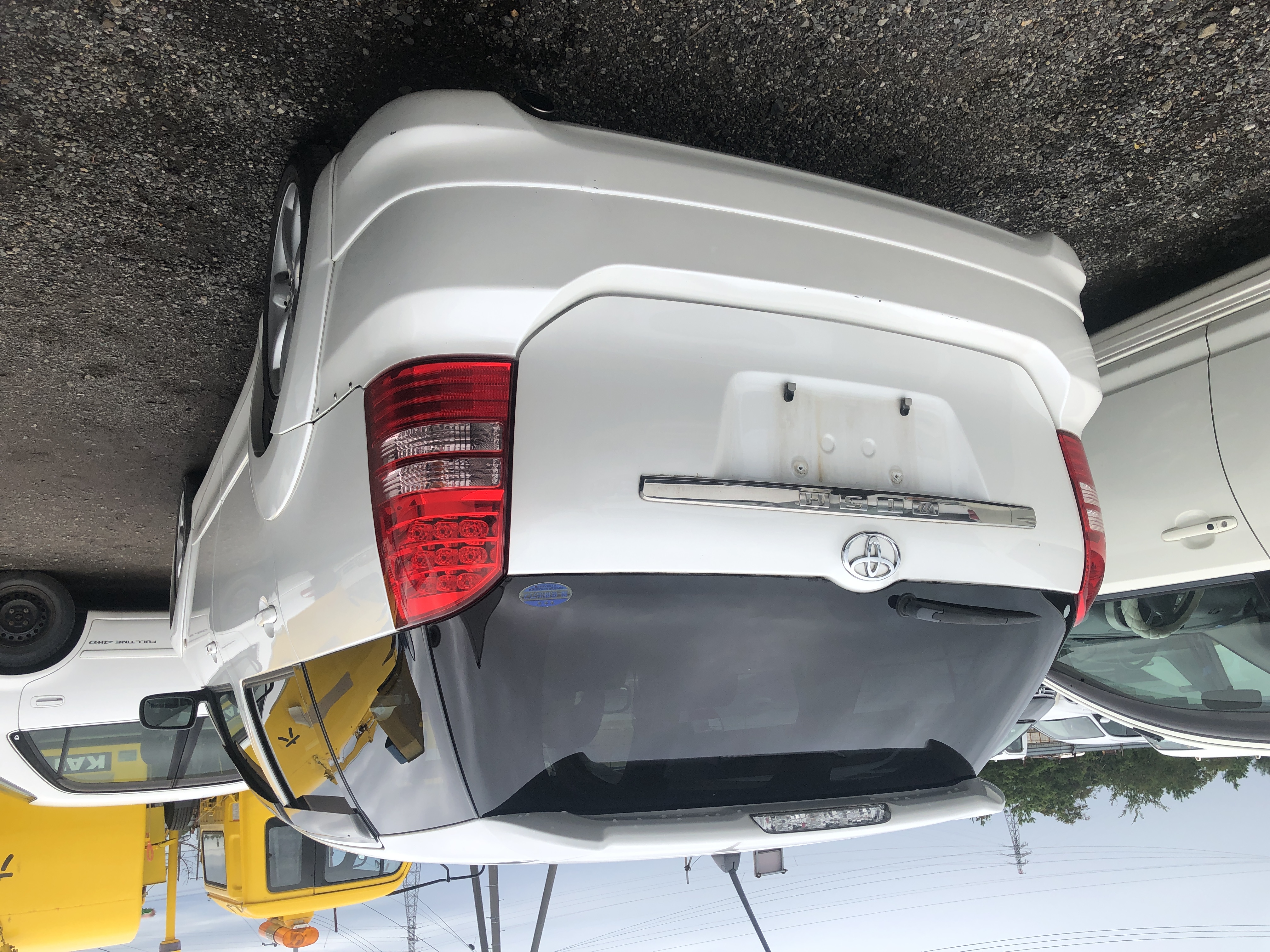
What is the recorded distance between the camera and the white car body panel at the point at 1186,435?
7.65ft

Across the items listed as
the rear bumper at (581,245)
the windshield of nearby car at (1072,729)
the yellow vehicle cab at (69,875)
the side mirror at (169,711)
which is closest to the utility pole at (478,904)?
the yellow vehicle cab at (69,875)

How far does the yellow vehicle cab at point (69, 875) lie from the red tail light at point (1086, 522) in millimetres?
5427

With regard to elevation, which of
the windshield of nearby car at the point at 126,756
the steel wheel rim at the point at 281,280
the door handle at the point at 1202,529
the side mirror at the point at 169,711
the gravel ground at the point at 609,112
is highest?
the gravel ground at the point at 609,112

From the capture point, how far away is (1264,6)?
2117 millimetres

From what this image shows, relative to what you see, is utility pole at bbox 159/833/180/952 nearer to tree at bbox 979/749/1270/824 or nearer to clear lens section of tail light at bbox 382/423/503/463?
→ clear lens section of tail light at bbox 382/423/503/463

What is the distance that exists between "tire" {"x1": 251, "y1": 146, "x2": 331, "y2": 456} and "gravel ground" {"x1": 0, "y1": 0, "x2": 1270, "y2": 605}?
26 centimetres

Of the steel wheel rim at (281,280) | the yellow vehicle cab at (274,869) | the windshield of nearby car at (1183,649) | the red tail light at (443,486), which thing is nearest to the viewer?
the red tail light at (443,486)

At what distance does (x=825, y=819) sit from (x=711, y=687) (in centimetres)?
45

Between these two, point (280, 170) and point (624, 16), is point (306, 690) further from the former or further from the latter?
point (624, 16)

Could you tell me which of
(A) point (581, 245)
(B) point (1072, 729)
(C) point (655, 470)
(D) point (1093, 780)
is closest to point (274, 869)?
(C) point (655, 470)

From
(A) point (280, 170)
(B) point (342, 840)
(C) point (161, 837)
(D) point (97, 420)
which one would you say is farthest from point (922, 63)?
(C) point (161, 837)

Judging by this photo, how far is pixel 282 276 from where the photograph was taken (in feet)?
7.00

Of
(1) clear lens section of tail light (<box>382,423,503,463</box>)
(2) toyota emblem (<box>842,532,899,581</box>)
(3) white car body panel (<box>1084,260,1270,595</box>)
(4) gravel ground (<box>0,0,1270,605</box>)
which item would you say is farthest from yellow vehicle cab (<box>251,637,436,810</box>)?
(3) white car body panel (<box>1084,260,1270,595</box>)

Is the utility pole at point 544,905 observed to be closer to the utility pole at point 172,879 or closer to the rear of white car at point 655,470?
the rear of white car at point 655,470
